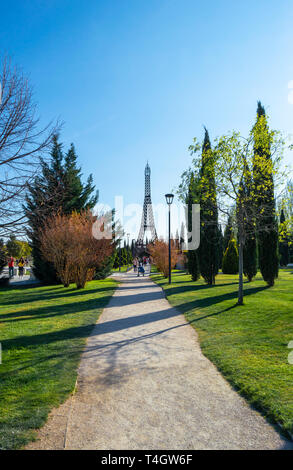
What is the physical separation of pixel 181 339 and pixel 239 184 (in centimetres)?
618

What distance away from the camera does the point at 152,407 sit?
3244 millimetres

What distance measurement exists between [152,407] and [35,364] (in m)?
2.26

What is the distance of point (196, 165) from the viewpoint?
10.5 metres

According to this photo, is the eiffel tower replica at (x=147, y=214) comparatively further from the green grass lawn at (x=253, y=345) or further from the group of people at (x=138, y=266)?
the green grass lawn at (x=253, y=345)

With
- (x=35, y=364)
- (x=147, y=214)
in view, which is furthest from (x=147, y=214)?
(x=35, y=364)

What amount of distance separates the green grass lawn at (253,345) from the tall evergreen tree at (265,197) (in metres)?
3.09

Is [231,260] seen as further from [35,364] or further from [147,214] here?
[147,214]

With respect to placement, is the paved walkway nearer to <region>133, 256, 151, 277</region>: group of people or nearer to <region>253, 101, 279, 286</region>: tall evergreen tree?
<region>253, 101, 279, 286</region>: tall evergreen tree

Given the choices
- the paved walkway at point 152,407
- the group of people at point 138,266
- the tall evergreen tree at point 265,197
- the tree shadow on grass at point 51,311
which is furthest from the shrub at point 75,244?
the group of people at point 138,266

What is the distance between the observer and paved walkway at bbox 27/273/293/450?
2596mm

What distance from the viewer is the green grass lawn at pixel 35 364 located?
9.55 ft

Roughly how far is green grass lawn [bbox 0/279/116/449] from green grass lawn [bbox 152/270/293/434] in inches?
93.8

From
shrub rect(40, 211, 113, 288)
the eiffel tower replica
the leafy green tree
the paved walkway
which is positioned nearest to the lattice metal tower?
the eiffel tower replica

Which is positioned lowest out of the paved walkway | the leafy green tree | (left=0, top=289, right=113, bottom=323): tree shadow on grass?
(left=0, top=289, right=113, bottom=323): tree shadow on grass
